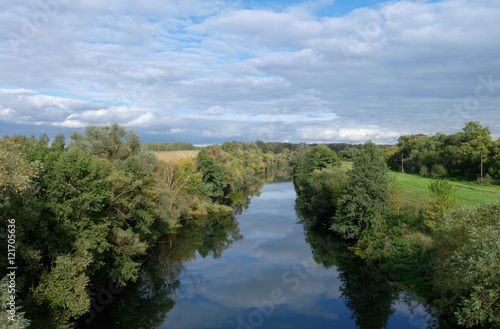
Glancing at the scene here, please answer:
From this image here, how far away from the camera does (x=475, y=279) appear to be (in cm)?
1466

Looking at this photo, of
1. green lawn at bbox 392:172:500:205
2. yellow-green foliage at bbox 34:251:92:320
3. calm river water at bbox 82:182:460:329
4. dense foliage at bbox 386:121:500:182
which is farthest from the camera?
dense foliage at bbox 386:121:500:182

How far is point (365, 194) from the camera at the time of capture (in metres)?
29.9

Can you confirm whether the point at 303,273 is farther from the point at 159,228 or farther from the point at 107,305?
the point at 159,228

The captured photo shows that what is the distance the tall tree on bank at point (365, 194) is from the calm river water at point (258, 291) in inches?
119

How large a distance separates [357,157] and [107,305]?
2494 cm

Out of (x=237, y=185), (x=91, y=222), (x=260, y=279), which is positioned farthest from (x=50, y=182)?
(x=237, y=185)

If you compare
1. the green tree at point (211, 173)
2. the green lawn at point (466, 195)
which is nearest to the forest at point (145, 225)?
the green lawn at point (466, 195)

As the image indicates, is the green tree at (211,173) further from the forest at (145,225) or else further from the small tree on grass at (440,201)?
the small tree on grass at (440,201)

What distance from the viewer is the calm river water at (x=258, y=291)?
1953cm

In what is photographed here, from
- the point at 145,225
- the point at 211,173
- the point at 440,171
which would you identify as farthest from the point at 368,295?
the point at 440,171

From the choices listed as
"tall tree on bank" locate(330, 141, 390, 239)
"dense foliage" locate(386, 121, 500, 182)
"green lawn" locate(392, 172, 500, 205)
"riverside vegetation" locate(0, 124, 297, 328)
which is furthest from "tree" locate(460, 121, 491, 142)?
"riverside vegetation" locate(0, 124, 297, 328)

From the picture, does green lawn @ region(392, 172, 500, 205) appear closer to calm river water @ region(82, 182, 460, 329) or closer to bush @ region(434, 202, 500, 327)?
calm river water @ region(82, 182, 460, 329)

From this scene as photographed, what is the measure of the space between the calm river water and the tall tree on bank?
3.03 m

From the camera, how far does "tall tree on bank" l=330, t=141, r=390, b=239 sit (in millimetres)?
29688
